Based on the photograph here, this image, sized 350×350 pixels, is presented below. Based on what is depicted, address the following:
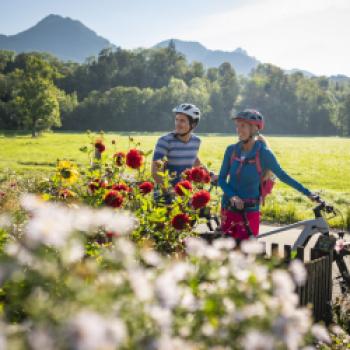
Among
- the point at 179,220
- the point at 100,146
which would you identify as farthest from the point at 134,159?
the point at 179,220

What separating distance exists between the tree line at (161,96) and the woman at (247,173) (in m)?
64.2

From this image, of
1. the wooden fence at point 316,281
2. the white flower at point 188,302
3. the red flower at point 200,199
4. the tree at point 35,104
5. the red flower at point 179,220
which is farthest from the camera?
the tree at point 35,104

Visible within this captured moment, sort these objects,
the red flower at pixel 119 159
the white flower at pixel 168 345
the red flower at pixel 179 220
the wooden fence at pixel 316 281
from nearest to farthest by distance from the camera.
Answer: the white flower at pixel 168 345 < the red flower at pixel 179 220 < the wooden fence at pixel 316 281 < the red flower at pixel 119 159

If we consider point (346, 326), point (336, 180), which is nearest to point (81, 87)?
point (336, 180)

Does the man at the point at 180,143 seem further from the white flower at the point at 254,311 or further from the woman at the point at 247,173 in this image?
the white flower at the point at 254,311

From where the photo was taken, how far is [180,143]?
5000 mm

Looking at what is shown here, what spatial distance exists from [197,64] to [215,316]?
394 feet

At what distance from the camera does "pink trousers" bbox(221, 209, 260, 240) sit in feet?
14.9

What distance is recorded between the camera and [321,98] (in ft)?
315

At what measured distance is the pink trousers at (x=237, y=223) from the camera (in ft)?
14.9

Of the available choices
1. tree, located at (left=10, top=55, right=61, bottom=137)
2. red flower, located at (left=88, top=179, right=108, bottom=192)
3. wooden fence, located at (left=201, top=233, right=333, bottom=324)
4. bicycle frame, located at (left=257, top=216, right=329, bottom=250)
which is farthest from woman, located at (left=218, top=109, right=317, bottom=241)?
tree, located at (left=10, top=55, right=61, bottom=137)

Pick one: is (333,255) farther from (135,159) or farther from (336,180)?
(336,180)

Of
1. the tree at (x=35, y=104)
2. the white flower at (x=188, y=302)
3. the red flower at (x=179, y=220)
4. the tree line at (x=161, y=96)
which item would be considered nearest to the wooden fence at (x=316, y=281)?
the red flower at (x=179, y=220)

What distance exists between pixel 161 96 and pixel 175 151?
8540cm
